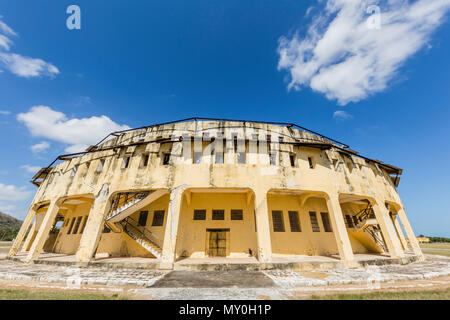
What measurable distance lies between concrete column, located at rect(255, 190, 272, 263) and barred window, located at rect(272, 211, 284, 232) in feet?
14.2

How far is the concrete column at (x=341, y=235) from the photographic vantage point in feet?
39.5

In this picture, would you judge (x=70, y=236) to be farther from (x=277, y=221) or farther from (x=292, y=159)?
(x=292, y=159)

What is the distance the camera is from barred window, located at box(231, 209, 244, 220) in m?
16.1

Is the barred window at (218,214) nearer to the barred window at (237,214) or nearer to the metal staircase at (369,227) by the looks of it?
the barred window at (237,214)

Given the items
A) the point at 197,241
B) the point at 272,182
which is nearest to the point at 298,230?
the point at 272,182

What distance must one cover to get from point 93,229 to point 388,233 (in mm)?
21761

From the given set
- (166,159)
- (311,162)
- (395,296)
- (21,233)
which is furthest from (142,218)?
(395,296)

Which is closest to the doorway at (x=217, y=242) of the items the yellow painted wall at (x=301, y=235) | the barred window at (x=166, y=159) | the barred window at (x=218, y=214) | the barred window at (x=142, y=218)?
the barred window at (x=218, y=214)

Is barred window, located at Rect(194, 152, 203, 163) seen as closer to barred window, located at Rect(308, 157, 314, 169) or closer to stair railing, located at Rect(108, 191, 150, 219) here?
stair railing, located at Rect(108, 191, 150, 219)

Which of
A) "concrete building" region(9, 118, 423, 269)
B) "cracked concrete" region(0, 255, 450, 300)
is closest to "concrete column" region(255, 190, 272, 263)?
"concrete building" region(9, 118, 423, 269)

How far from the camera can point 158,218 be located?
16578 mm
